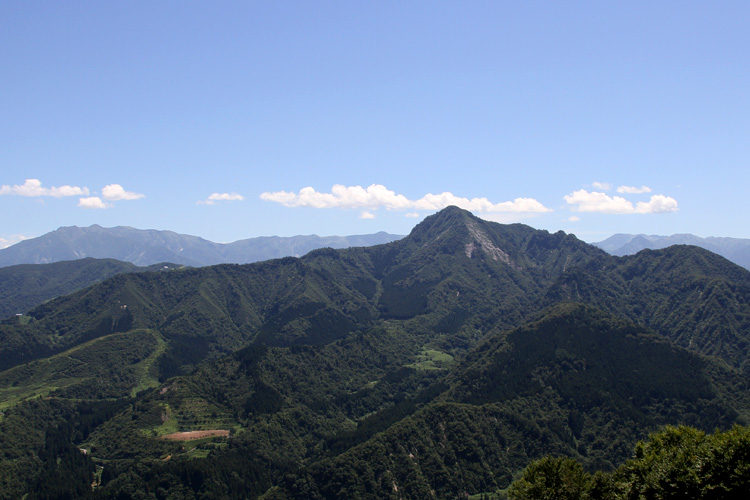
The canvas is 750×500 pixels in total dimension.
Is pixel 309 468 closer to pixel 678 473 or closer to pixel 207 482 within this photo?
pixel 207 482

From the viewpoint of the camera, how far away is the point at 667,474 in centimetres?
8112

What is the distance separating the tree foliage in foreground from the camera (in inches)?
3022

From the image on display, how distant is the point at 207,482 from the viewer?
19300 centimetres

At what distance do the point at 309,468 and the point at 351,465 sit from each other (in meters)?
16.2

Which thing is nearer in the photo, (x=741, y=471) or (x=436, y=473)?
(x=741, y=471)

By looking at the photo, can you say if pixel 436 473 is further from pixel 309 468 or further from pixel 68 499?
pixel 68 499

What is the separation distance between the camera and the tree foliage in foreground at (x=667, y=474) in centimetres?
7675

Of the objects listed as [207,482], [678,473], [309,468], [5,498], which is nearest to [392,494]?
[309,468]

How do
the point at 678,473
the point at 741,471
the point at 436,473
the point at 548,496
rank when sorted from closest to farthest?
1. the point at 741,471
2. the point at 678,473
3. the point at 548,496
4. the point at 436,473

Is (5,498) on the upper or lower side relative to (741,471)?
lower

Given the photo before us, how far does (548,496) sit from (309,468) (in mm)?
114734

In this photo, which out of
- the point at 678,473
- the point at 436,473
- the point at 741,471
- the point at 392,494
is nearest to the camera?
the point at 741,471

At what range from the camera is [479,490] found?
624 ft

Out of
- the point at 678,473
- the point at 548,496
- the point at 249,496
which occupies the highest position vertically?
the point at 678,473
